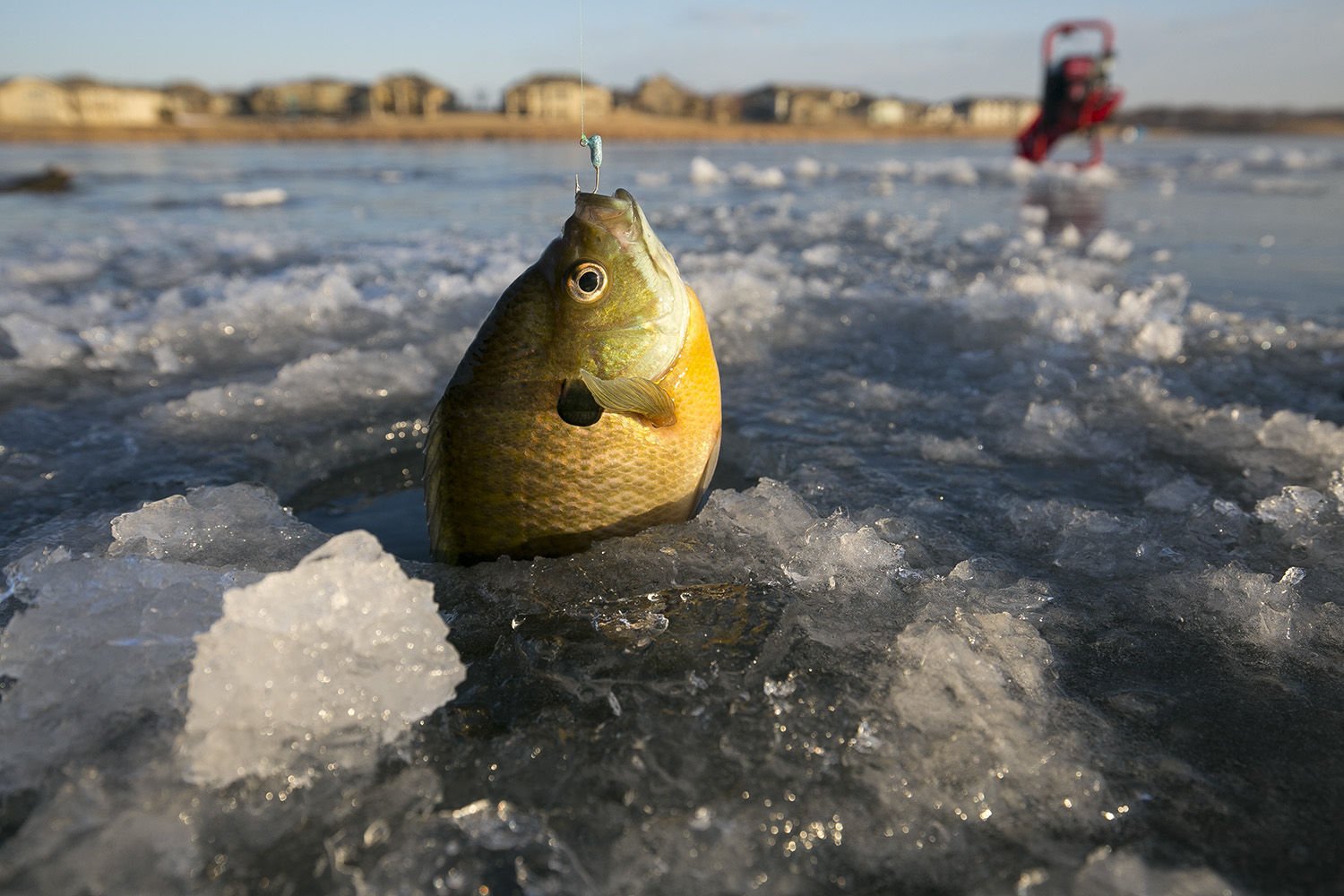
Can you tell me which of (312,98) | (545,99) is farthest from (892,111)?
(312,98)

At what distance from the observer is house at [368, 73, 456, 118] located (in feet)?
277

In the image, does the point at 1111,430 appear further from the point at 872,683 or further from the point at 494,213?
the point at 494,213

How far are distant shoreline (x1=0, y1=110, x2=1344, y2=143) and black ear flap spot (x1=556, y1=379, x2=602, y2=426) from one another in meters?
54.3

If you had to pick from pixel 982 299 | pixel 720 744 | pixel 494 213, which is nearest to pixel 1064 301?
pixel 982 299

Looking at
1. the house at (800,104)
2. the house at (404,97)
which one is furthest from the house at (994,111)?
the house at (404,97)

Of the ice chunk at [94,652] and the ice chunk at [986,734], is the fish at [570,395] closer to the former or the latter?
the ice chunk at [94,652]

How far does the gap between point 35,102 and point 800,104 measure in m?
79.5

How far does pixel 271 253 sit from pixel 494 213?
178 inches

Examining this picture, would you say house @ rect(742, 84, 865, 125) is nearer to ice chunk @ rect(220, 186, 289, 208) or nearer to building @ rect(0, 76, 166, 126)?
building @ rect(0, 76, 166, 126)

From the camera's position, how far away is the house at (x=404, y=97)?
3324 inches

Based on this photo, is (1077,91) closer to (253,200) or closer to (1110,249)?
(1110,249)

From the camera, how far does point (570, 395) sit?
2.11m

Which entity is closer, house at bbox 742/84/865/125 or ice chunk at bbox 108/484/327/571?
ice chunk at bbox 108/484/327/571

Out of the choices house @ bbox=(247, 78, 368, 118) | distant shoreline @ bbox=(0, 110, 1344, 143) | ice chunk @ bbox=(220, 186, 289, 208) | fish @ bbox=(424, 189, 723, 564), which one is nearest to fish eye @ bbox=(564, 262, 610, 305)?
fish @ bbox=(424, 189, 723, 564)
